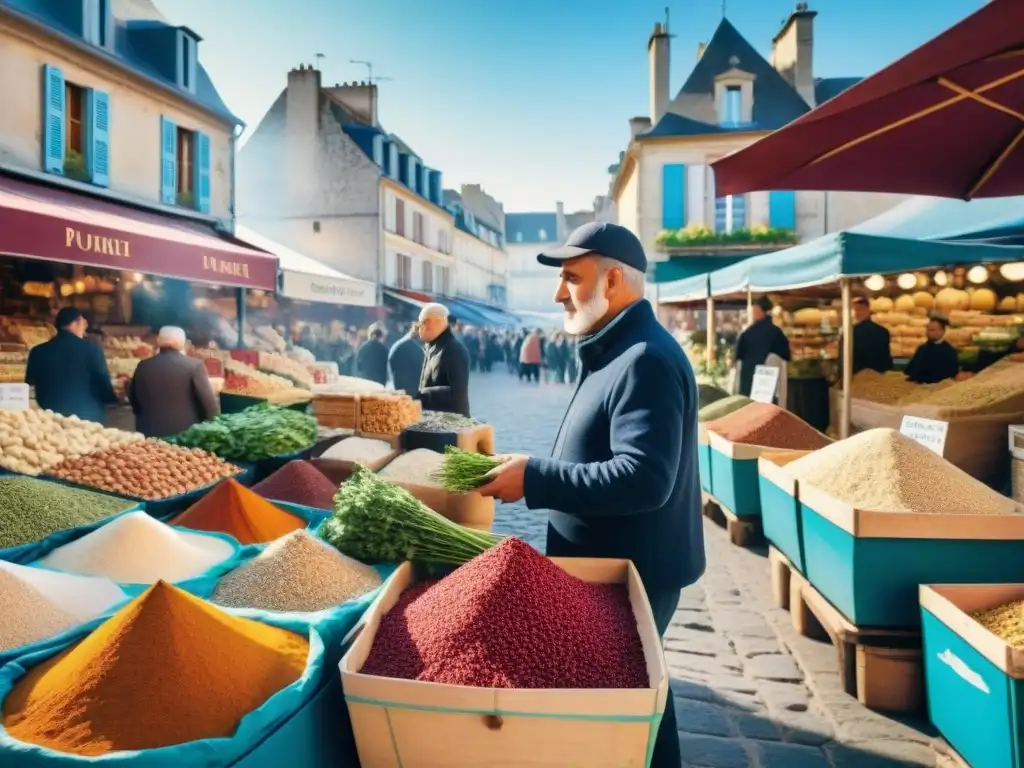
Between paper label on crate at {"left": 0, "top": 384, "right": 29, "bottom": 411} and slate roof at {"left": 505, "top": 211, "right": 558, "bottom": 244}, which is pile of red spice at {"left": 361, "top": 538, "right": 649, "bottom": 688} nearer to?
paper label on crate at {"left": 0, "top": 384, "right": 29, "bottom": 411}

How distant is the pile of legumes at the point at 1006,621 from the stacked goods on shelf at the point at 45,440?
4312 mm

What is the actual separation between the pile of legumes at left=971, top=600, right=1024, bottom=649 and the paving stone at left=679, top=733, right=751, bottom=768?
3.34 ft

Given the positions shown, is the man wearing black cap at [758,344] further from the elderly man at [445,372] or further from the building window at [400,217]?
the building window at [400,217]

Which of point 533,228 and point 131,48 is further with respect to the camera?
point 533,228

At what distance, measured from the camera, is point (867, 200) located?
22656 mm

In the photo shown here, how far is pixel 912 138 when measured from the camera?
4.07m

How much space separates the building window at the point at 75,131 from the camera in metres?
11.6

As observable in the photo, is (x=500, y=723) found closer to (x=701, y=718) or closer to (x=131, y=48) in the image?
(x=701, y=718)

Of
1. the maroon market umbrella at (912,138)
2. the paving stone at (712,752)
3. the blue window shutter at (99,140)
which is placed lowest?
the paving stone at (712,752)

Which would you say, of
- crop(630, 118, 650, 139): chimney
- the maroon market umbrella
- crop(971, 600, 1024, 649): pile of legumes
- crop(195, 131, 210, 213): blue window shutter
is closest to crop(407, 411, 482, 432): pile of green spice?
the maroon market umbrella

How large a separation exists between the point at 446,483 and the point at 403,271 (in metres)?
30.1

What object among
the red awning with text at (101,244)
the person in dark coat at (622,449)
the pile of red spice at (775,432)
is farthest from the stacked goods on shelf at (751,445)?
the red awning with text at (101,244)

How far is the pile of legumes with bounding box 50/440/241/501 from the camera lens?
12.1 ft

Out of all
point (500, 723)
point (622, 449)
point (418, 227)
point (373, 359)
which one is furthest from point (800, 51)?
point (500, 723)
